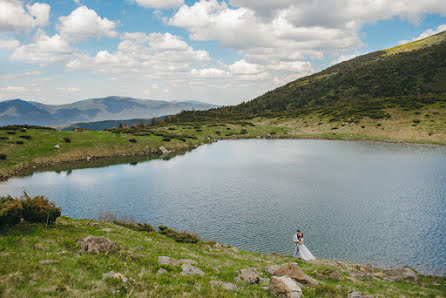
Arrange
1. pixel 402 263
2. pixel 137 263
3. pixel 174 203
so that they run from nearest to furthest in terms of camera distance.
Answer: pixel 137 263 < pixel 402 263 < pixel 174 203

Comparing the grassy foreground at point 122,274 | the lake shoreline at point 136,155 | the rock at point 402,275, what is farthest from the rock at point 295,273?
the lake shoreline at point 136,155

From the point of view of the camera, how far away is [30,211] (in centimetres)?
1792

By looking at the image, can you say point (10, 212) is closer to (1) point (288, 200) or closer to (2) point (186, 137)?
(1) point (288, 200)

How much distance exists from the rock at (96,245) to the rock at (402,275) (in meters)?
21.5

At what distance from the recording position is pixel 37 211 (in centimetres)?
1819

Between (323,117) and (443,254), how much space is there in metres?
128

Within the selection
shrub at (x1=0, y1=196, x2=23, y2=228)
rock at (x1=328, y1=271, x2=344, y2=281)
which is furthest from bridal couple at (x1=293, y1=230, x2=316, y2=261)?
shrub at (x1=0, y1=196, x2=23, y2=228)

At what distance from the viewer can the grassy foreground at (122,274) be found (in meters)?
12.1

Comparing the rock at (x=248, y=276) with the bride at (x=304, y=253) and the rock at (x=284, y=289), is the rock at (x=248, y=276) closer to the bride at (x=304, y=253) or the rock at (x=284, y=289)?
the rock at (x=284, y=289)

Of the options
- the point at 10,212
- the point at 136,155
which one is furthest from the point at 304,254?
the point at 136,155

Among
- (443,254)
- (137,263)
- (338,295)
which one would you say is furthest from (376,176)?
(137,263)

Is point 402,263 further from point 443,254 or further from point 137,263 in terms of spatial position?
→ point 137,263

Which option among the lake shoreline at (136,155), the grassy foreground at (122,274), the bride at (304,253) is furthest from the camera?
the lake shoreline at (136,155)

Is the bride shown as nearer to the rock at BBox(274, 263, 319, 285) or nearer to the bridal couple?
the bridal couple
